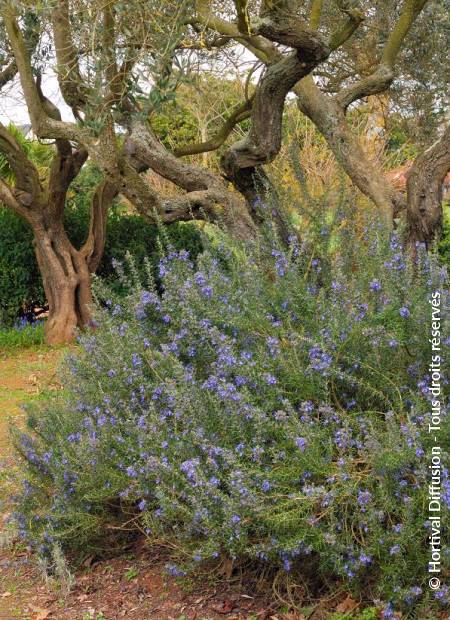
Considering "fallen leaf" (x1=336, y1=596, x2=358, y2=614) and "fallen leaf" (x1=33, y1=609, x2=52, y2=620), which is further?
"fallen leaf" (x1=33, y1=609, x2=52, y2=620)

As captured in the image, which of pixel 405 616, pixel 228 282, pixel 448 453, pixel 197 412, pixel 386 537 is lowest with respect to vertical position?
pixel 405 616

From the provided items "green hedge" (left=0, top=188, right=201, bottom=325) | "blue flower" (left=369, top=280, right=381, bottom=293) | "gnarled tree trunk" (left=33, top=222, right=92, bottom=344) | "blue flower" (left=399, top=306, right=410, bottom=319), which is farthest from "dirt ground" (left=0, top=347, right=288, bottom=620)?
"green hedge" (left=0, top=188, right=201, bottom=325)

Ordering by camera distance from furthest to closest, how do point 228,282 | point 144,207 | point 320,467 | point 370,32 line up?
1. point 370,32
2. point 144,207
3. point 228,282
4. point 320,467

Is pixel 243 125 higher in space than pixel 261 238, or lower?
higher

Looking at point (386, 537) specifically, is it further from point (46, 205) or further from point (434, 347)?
point (46, 205)

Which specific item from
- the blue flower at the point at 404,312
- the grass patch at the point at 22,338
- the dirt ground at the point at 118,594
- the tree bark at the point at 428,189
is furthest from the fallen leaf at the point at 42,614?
the grass patch at the point at 22,338

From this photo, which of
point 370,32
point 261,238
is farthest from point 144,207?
point 370,32

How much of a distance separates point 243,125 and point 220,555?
17462mm

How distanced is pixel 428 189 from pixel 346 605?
455 cm

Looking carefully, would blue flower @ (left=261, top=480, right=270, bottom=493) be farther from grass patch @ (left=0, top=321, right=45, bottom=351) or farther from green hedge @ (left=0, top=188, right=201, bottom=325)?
green hedge @ (left=0, top=188, right=201, bottom=325)

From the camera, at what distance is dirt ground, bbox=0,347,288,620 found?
140 inches

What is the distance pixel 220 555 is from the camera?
3.61 meters

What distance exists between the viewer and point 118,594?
389 centimetres

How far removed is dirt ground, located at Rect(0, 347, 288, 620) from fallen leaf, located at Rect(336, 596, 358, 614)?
0.21 meters
